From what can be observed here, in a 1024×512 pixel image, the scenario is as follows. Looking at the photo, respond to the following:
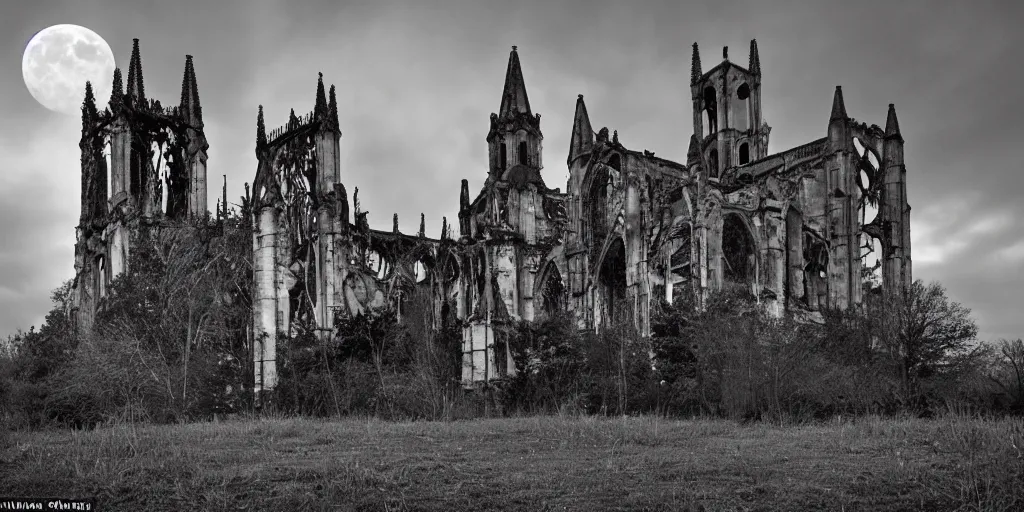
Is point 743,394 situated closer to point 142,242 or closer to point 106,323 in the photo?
point 106,323

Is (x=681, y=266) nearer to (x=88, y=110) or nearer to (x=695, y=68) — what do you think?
(x=695, y=68)

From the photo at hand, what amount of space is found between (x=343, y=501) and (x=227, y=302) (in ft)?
78.5

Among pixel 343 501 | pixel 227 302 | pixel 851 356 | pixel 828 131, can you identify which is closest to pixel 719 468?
pixel 343 501

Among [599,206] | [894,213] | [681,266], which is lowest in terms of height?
[681,266]

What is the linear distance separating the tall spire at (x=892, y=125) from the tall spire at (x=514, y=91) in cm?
1576

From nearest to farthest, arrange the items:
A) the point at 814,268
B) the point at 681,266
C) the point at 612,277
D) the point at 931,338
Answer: the point at 931,338 → the point at 681,266 → the point at 612,277 → the point at 814,268

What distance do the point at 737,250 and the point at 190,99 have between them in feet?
100.0

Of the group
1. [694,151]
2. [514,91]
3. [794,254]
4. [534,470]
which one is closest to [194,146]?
[514,91]

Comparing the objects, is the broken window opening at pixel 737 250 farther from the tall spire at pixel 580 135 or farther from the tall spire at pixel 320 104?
the tall spire at pixel 320 104

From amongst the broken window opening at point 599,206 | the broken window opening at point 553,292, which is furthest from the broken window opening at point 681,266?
the broken window opening at point 553,292

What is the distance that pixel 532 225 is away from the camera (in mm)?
39281

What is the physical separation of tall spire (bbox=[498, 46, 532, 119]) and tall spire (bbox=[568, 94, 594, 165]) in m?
2.33

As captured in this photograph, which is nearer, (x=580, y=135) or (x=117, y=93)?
(x=580, y=135)

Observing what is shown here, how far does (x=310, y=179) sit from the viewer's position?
39.8m
